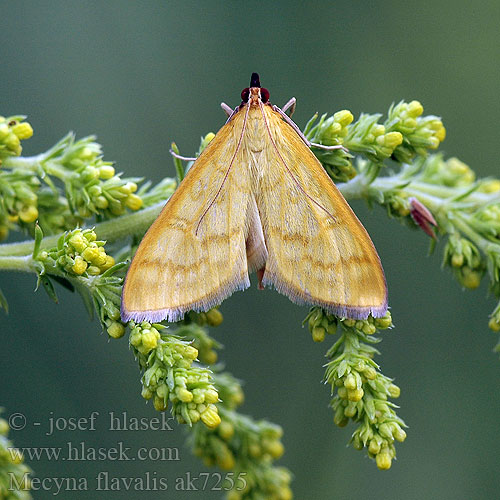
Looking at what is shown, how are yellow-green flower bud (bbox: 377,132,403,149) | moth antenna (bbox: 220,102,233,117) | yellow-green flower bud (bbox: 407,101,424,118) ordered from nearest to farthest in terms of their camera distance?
yellow-green flower bud (bbox: 377,132,403,149)
yellow-green flower bud (bbox: 407,101,424,118)
moth antenna (bbox: 220,102,233,117)

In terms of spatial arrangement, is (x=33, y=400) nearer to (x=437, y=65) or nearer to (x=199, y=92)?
(x=199, y=92)

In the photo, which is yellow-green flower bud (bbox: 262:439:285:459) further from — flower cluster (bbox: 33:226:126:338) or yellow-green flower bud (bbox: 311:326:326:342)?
flower cluster (bbox: 33:226:126:338)

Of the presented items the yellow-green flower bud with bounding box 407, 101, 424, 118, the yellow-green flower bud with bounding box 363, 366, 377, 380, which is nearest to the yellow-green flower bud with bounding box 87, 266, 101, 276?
the yellow-green flower bud with bounding box 363, 366, 377, 380

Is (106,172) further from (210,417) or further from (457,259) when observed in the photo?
(457,259)

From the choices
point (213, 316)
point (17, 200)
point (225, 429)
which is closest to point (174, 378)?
point (213, 316)

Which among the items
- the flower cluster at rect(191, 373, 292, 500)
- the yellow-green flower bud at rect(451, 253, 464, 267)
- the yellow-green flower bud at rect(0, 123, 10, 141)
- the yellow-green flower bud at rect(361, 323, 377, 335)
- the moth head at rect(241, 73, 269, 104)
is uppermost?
the moth head at rect(241, 73, 269, 104)

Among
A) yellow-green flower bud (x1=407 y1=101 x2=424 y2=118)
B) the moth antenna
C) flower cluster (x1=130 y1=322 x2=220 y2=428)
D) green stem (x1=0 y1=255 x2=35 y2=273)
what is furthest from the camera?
the moth antenna

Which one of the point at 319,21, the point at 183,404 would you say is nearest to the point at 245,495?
the point at 183,404
